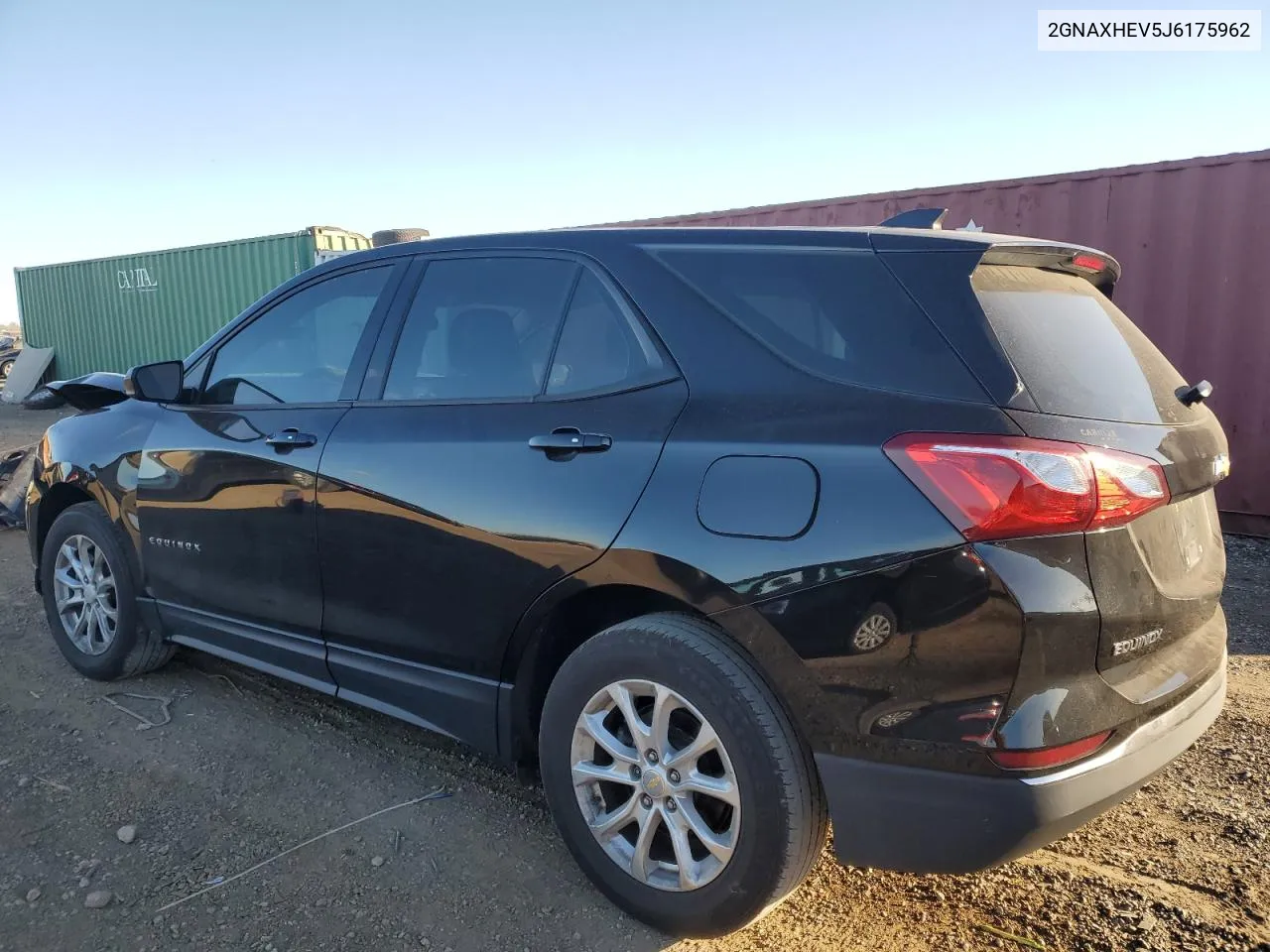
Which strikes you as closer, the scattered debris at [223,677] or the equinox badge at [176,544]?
the equinox badge at [176,544]

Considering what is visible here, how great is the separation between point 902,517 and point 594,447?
0.82 metres

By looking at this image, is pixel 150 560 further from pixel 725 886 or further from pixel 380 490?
pixel 725 886

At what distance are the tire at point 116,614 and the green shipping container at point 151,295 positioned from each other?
1036cm

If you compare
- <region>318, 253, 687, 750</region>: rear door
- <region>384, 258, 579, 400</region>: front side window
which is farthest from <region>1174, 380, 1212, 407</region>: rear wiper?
<region>384, 258, 579, 400</region>: front side window

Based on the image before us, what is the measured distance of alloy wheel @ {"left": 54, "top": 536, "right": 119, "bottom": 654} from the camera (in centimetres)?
387

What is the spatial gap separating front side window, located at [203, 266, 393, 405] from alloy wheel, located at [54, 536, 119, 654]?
1013 mm

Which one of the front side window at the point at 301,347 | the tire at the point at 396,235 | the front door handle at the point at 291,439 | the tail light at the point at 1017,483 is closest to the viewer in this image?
the tail light at the point at 1017,483

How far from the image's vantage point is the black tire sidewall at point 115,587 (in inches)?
148

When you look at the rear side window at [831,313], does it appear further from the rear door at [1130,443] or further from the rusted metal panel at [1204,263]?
the rusted metal panel at [1204,263]

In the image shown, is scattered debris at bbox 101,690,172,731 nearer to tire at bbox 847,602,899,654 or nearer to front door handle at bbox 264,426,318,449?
front door handle at bbox 264,426,318,449

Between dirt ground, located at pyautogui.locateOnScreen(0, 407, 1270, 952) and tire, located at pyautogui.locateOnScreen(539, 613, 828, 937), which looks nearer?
tire, located at pyautogui.locateOnScreen(539, 613, 828, 937)

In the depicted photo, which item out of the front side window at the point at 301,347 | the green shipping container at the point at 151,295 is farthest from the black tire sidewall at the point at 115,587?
the green shipping container at the point at 151,295

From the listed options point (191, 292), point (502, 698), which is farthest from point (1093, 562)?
point (191, 292)

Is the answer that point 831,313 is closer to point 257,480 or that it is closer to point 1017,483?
point 1017,483
